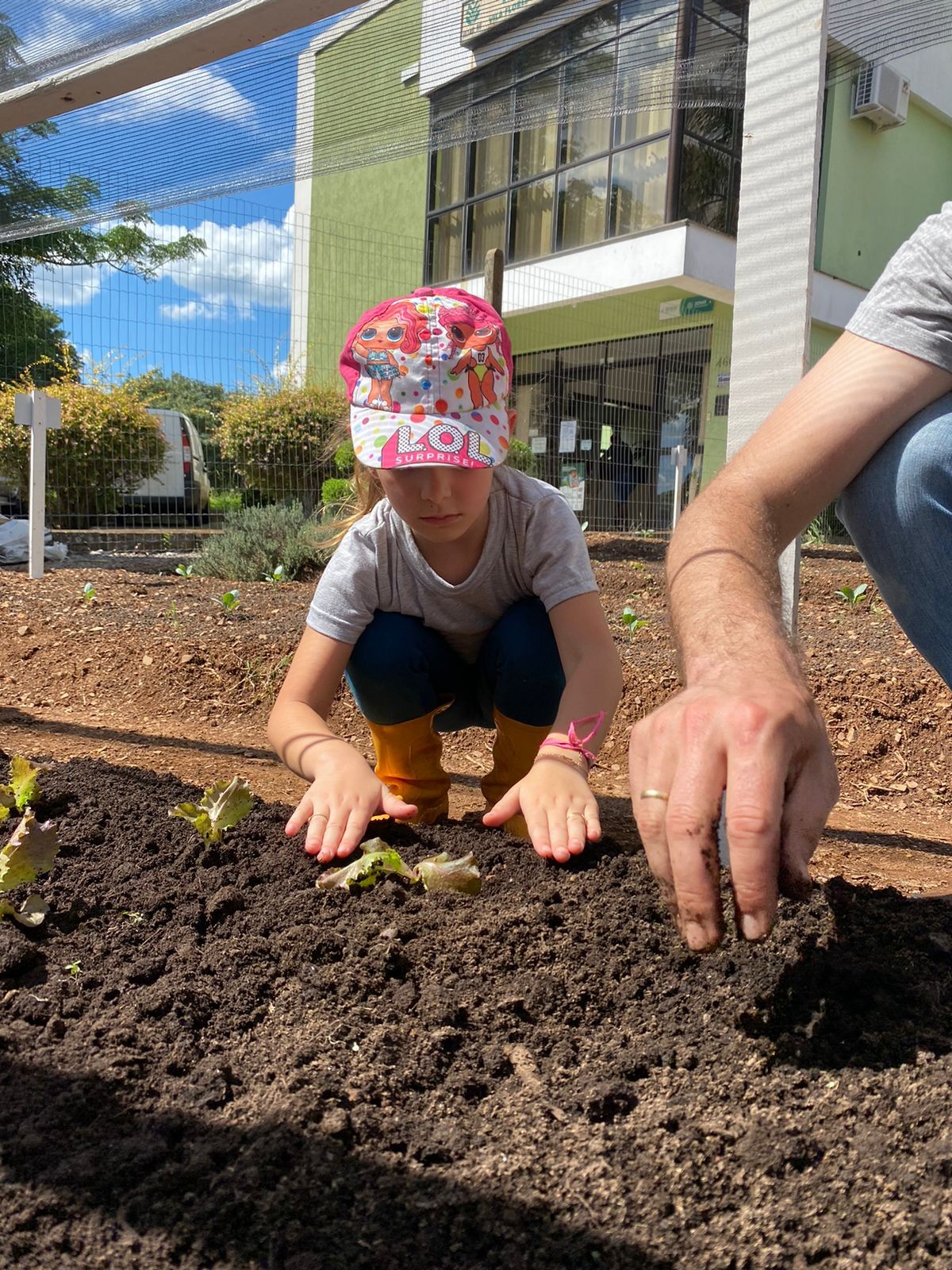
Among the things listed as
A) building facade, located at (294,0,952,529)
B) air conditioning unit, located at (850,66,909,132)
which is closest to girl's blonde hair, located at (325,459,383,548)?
building facade, located at (294,0,952,529)

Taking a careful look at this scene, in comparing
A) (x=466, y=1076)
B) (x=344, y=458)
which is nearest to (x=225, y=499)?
(x=344, y=458)

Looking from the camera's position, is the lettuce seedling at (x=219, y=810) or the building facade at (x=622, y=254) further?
the building facade at (x=622, y=254)

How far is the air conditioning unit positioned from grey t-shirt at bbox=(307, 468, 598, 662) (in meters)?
10.8

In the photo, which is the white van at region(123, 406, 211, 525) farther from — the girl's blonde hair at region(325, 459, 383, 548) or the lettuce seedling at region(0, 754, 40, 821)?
the lettuce seedling at region(0, 754, 40, 821)

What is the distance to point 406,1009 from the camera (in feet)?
4.19

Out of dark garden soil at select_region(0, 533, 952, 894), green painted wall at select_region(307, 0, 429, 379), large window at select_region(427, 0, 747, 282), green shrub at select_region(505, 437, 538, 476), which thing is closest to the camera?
dark garden soil at select_region(0, 533, 952, 894)

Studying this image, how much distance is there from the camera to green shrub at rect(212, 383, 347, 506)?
921 centimetres

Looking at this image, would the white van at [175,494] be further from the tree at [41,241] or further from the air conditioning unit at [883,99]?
the air conditioning unit at [883,99]

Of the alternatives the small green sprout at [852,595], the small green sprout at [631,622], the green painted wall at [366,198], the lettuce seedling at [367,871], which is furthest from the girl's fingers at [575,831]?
the small green sprout at [852,595]

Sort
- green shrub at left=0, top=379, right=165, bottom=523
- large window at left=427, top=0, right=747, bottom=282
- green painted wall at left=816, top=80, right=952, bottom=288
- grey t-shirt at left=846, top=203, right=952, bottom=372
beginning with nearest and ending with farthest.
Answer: grey t-shirt at left=846, top=203, right=952, bottom=372 → large window at left=427, top=0, right=747, bottom=282 → green shrub at left=0, top=379, right=165, bottom=523 → green painted wall at left=816, top=80, right=952, bottom=288

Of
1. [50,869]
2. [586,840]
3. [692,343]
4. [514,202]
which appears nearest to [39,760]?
[50,869]

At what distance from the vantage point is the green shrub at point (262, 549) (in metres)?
6.66

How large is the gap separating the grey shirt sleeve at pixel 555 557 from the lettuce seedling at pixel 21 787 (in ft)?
3.82

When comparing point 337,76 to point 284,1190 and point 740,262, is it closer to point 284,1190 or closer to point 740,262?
point 740,262
